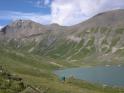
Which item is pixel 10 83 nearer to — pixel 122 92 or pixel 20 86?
pixel 20 86

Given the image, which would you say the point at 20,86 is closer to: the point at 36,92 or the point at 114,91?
the point at 36,92

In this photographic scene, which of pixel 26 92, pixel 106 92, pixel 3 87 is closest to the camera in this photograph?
pixel 26 92

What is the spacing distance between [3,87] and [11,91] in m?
2.95

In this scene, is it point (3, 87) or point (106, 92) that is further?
point (106, 92)

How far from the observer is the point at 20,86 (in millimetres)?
42844

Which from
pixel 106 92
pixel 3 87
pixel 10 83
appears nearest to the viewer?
pixel 3 87

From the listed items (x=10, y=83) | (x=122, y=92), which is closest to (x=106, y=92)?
(x=122, y=92)

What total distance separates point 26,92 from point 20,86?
604 centimetres

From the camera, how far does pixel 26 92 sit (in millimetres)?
37000

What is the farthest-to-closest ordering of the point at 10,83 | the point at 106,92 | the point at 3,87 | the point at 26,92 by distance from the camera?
1. the point at 106,92
2. the point at 10,83
3. the point at 3,87
4. the point at 26,92

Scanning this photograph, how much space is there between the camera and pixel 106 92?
366ft

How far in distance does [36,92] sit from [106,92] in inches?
3047

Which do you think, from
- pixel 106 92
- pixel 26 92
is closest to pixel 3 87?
pixel 26 92

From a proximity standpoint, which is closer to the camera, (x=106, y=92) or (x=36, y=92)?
(x=36, y=92)
